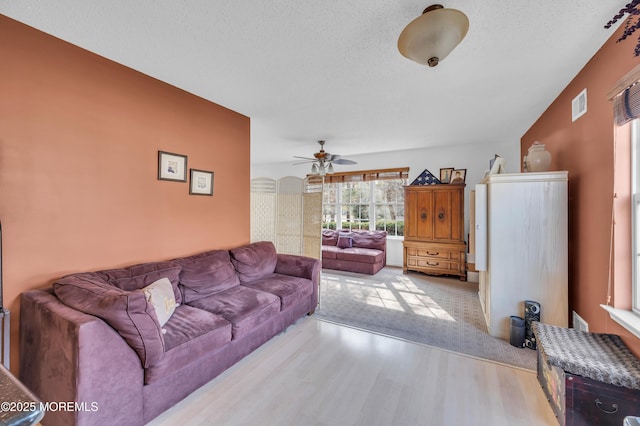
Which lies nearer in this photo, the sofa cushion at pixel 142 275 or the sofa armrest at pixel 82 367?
the sofa armrest at pixel 82 367

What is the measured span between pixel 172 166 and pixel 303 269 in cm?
187

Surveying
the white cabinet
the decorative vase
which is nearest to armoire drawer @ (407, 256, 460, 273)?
the white cabinet

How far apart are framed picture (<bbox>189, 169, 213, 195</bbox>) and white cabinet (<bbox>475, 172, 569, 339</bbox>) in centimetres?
309

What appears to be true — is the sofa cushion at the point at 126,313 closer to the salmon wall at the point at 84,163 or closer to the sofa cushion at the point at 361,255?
the salmon wall at the point at 84,163

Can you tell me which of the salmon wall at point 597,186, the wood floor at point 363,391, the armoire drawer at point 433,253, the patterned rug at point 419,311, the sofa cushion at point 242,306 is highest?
the salmon wall at point 597,186

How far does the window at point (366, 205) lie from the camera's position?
6216mm

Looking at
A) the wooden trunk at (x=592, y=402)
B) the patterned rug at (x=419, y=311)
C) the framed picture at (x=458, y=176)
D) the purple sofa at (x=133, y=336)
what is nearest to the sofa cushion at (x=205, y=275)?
the purple sofa at (x=133, y=336)

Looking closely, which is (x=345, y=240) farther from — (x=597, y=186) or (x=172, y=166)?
(x=597, y=186)

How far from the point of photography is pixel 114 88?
7.47 ft

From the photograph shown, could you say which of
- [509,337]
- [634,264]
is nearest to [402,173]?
[509,337]

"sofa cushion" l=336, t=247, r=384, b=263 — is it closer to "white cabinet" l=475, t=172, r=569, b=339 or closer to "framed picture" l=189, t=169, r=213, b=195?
"white cabinet" l=475, t=172, r=569, b=339

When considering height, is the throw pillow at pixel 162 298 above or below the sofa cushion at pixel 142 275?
below

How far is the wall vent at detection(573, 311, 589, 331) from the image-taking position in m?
2.27

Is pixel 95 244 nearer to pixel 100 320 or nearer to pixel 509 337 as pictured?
pixel 100 320
